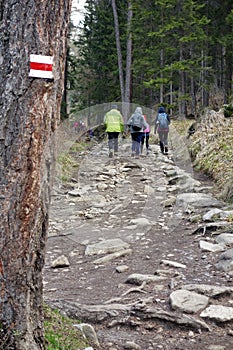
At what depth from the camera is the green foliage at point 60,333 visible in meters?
3.04

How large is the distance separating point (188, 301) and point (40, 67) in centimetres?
277

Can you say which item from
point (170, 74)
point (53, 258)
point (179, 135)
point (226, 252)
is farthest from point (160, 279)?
point (170, 74)

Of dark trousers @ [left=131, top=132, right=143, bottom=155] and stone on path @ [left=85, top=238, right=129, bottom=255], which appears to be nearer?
stone on path @ [left=85, top=238, right=129, bottom=255]

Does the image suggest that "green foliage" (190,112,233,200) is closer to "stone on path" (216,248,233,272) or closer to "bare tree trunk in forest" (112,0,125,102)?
"stone on path" (216,248,233,272)

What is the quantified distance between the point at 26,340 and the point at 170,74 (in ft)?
68.9

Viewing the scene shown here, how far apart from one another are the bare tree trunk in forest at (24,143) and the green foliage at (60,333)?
1.39ft

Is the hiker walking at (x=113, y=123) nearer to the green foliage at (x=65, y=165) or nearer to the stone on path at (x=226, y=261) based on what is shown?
the green foliage at (x=65, y=165)

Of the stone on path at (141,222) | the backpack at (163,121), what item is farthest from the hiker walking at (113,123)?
the stone on path at (141,222)

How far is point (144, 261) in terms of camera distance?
5949 mm

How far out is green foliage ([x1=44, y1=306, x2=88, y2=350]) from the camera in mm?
3040

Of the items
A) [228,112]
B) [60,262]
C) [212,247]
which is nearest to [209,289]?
[212,247]

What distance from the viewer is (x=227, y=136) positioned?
12.2 metres

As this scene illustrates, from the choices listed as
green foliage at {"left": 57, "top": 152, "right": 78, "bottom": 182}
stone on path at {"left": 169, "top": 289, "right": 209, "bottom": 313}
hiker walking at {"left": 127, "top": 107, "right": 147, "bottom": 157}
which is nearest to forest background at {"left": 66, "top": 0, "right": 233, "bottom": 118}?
hiker walking at {"left": 127, "top": 107, "right": 147, "bottom": 157}

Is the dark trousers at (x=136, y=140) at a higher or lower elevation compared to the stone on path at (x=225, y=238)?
higher
